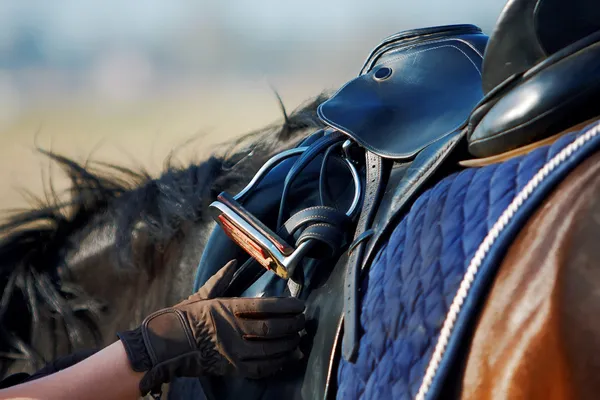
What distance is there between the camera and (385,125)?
120cm

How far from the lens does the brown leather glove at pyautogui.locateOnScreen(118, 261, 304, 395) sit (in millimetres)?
1105

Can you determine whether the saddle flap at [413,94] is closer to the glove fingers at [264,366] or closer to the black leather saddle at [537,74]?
the black leather saddle at [537,74]

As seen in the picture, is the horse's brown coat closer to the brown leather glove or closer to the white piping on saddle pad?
the white piping on saddle pad

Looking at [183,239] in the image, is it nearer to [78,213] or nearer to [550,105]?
[78,213]

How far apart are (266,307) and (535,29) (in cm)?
54

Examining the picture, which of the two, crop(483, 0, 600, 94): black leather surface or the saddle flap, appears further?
the saddle flap

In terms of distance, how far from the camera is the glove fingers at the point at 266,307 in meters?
1.10

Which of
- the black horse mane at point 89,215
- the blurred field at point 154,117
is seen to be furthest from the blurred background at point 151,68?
the black horse mane at point 89,215

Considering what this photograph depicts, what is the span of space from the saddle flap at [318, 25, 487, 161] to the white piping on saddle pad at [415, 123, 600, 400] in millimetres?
314

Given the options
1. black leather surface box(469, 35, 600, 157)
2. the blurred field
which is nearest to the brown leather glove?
black leather surface box(469, 35, 600, 157)

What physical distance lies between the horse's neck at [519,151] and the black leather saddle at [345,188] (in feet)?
0.16

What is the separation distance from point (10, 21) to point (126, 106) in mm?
2422

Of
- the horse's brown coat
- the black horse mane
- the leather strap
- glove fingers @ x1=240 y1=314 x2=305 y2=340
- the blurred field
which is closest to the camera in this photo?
the horse's brown coat

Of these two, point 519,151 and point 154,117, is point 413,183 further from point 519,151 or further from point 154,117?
point 154,117
